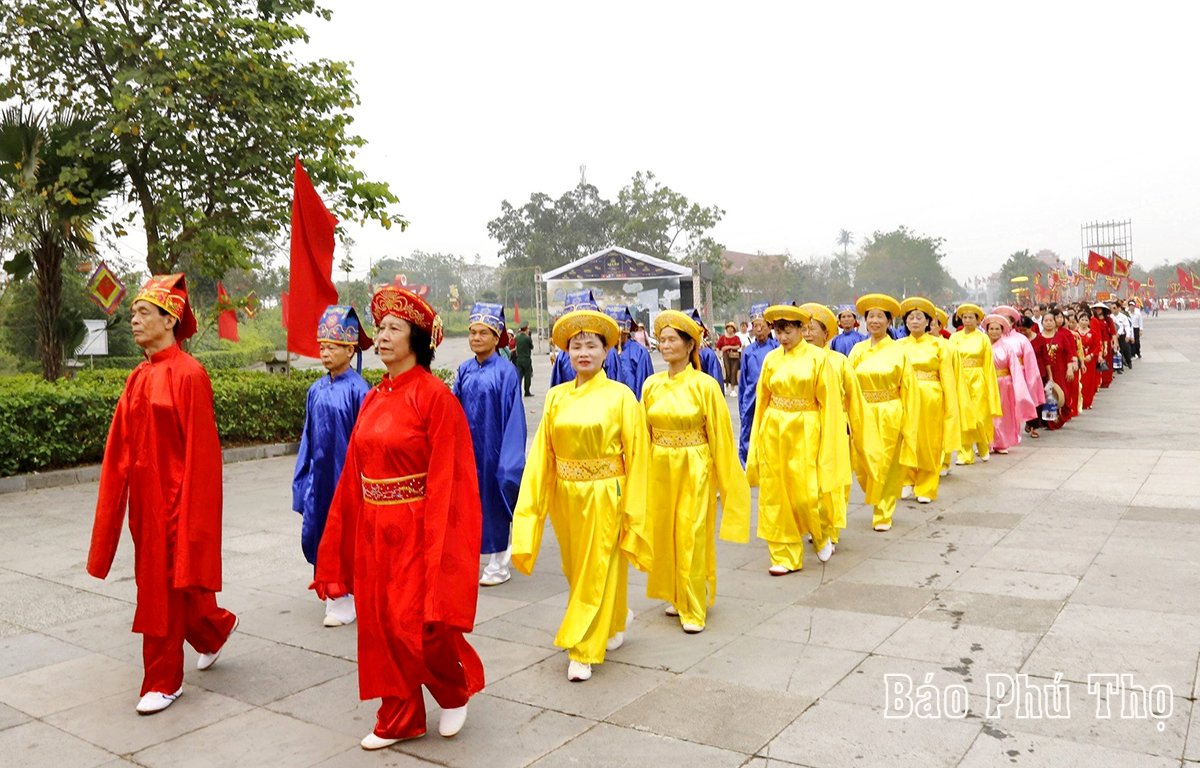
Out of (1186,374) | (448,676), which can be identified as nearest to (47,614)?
(448,676)

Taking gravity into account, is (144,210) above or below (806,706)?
above

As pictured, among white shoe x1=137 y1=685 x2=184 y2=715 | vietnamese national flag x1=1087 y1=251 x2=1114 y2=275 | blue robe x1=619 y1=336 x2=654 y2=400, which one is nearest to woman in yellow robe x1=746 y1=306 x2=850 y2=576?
Result: blue robe x1=619 y1=336 x2=654 y2=400

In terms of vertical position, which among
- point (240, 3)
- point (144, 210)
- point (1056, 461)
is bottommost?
point (1056, 461)

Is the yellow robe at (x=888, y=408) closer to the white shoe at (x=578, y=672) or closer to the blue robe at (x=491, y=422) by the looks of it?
the blue robe at (x=491, y=422)

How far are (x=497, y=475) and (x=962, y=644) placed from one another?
2730mm

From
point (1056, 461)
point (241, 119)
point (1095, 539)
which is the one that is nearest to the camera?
point (1095, 539)

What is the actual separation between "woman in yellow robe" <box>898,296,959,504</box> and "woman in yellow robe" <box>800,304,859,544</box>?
3.73 ft

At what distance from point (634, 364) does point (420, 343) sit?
4.86 metres

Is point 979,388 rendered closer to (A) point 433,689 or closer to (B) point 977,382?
(B) point 977,382

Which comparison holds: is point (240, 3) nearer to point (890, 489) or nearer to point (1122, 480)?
point (890, 489)

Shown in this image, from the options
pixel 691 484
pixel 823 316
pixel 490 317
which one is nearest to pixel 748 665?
pixel 691 484

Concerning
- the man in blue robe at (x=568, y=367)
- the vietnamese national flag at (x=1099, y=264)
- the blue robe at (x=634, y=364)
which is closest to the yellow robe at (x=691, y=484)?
the man in blue robe at (x=568, y=367)

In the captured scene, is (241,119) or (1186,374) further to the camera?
(1186,374)

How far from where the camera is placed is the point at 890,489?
6996 mm
